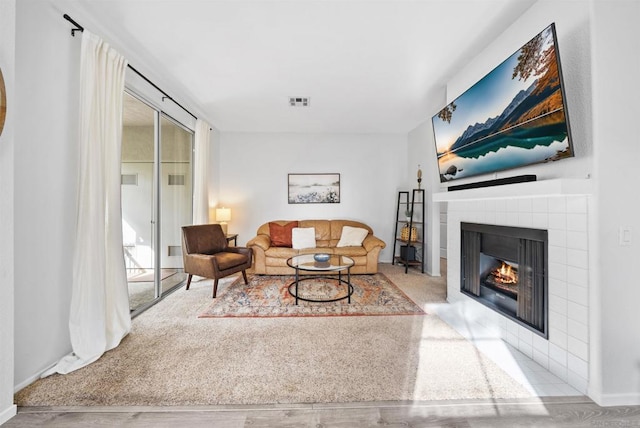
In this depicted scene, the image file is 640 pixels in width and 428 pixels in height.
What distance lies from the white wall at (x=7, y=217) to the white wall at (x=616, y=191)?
3239 millimetres

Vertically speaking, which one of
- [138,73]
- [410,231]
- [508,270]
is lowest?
[508,270]

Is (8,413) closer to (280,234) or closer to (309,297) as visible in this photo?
(309,297)

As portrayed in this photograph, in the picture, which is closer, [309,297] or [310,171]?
[309,297]

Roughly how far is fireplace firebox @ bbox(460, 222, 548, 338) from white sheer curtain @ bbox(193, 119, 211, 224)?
3.62m

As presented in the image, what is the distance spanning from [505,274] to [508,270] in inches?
1.8

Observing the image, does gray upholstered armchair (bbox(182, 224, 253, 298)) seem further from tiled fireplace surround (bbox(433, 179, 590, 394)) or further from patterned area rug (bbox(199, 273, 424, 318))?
tiled fireplace surround (bbox(433, 179, 590, 394))

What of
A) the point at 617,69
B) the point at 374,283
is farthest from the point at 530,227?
the point at 374,283

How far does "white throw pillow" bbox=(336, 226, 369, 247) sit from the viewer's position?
4664mm

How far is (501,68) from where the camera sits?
1.94 metres

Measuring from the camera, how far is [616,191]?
59.1 inches

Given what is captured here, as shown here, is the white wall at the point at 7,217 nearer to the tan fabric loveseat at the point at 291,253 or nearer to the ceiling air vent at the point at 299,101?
the ceiling air vent at the point at 299,101

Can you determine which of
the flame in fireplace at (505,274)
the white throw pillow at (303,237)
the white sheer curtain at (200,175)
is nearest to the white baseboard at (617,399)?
the flame in fireplace at (505,274)

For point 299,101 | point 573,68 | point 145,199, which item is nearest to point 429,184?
point 299,101

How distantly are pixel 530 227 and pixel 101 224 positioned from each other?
3267 millimetres
